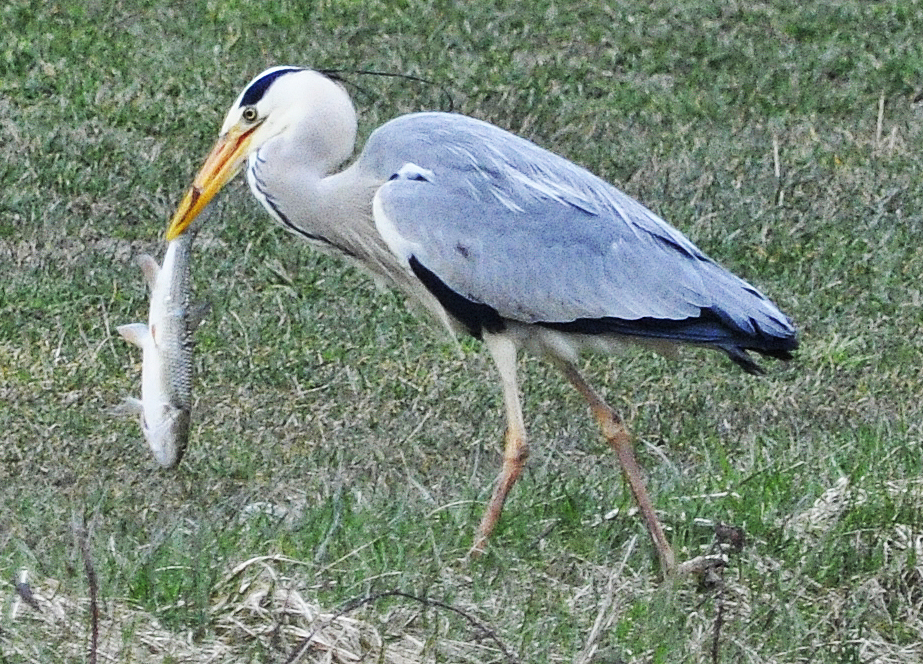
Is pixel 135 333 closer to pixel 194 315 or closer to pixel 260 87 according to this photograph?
pixel 194 315

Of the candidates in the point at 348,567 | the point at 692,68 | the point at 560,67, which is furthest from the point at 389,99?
the point at 348,567

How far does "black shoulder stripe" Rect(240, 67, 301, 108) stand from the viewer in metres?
5.33

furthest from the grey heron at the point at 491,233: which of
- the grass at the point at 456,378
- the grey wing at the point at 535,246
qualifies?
the grass at the point at 456,378

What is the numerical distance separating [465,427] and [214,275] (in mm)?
1770

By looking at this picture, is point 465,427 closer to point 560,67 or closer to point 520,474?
point 520,474

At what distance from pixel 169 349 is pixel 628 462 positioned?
1.32m

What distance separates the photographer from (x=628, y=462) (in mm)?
5188

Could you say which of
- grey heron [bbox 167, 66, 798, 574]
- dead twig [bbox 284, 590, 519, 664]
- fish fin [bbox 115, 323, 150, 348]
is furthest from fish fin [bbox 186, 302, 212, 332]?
dead twig [bbox 284, 590, 519, 664]

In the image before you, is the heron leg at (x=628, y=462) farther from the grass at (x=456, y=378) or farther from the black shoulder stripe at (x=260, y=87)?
the black shoulder stripe at (x=260, y=87)

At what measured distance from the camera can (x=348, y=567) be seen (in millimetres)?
4535

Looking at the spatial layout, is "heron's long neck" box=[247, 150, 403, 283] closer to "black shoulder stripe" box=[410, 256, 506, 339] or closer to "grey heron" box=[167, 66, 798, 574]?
"grey heron" box=[167, 66, 798, 574]

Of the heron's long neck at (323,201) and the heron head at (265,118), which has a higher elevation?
the heron head at (265,118)

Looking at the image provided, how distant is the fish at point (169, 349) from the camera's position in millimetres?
4957

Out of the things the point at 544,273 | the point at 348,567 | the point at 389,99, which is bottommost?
the point at 389,99
